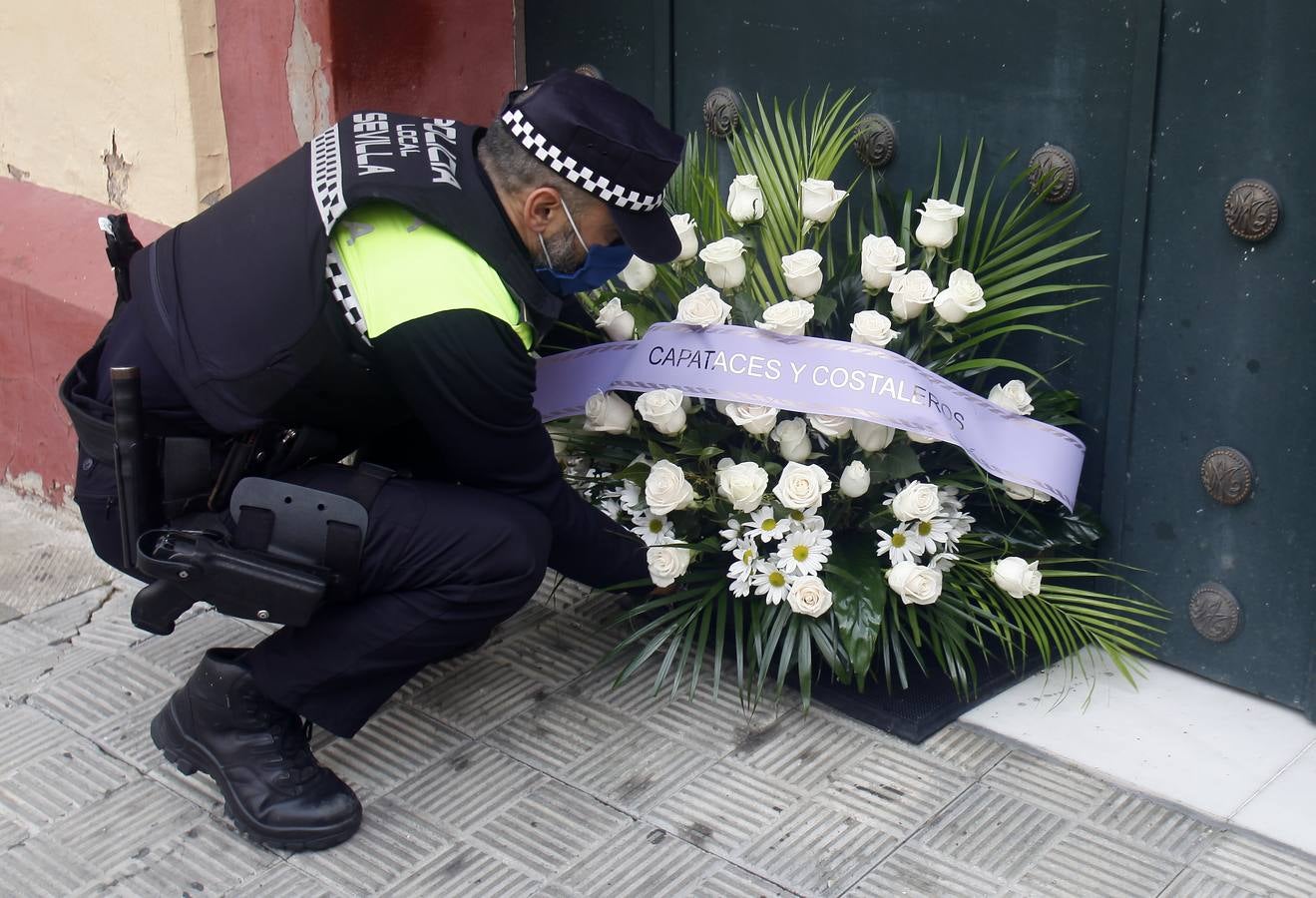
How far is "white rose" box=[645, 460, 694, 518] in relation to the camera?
2793mm

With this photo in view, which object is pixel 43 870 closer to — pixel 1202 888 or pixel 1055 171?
pixel 1202 888

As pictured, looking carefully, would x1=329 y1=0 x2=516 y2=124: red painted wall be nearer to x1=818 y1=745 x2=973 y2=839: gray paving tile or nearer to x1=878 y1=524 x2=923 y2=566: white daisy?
x1=878 y1=524 x2=923 y2=566: white daisy

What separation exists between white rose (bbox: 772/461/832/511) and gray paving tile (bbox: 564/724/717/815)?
503mm

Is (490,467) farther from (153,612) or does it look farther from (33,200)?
(33,200)

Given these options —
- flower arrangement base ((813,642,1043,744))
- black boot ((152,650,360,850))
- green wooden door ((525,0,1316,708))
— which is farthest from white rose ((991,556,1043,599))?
black boot ((152,650,360,850))

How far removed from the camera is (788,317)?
2.83m

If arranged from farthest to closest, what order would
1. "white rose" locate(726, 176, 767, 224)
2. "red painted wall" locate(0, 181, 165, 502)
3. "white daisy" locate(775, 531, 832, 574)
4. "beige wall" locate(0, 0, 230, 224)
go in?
"red painted wall" locate(0, 181, 165, 502) → "beige wall" locate(0, 0, 230, 224) → "white rose" locate(726, 176, 767, 224) → "white daisy" locate(775, 531, 832, 574)

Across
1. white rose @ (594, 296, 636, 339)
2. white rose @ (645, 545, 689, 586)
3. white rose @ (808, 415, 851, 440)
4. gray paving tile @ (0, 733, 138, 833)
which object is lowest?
gray paving tile @ (0, 733, 138, 833)

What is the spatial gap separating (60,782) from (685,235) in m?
1.60

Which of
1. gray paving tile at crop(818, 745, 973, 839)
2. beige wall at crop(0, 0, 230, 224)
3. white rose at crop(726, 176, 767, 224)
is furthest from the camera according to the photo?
beige wall at crop(0, 0, 230, 224)

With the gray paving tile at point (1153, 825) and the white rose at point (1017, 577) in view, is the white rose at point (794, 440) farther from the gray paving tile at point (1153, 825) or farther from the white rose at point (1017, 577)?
the gray paving tile at point (1153, 825)

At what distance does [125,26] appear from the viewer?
11.8ft

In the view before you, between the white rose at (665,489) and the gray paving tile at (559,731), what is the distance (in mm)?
430

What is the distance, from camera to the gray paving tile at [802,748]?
270cm
